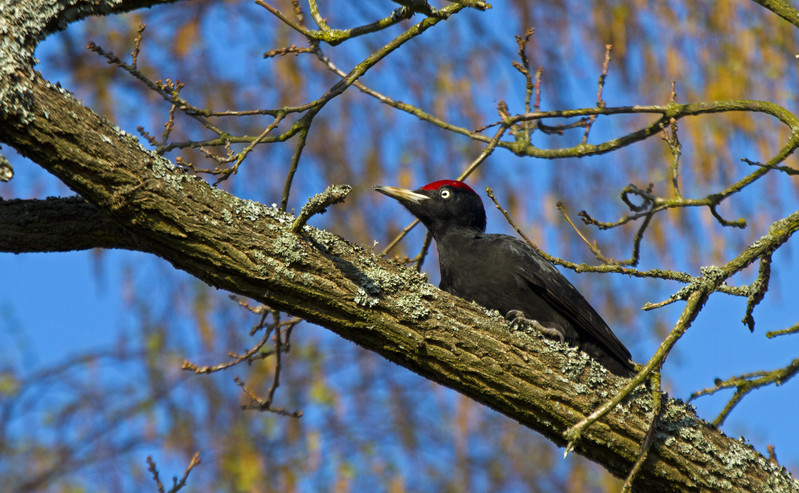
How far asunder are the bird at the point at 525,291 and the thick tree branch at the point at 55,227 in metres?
1.68

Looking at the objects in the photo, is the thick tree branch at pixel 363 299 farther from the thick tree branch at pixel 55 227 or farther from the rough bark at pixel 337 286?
the thick tree branch at pixel 55 227

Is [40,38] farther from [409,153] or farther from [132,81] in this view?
[409,153]

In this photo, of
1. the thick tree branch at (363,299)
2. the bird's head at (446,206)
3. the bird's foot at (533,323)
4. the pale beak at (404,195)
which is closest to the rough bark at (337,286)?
the thick tree branch at (363,299)

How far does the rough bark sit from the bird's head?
1652 mm

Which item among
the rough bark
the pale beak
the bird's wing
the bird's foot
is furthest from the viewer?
the pale beak

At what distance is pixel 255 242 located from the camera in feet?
8.63

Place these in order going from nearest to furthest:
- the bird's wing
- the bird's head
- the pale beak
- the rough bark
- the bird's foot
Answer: the rough bark → the bird's foot → the bird's wing → the bird's head → the pale beak

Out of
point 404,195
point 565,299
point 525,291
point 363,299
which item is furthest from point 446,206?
point 363,299

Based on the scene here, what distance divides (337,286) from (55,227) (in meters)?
1.22

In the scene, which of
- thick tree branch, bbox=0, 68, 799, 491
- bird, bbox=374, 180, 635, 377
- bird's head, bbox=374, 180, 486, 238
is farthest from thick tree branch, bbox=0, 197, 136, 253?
bird's head, bbox=374, 180, 486, 238

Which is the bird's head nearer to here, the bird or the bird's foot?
the bird

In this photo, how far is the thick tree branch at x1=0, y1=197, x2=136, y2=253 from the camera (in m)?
3.04

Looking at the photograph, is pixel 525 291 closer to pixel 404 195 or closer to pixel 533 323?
pixel 533 323

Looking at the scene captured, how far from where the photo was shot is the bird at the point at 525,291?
13.3 ft
